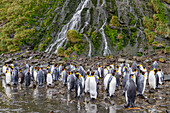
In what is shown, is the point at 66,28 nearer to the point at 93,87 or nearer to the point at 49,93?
the point at 49,93

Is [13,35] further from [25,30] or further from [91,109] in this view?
[91,109]

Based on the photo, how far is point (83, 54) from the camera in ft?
89.8

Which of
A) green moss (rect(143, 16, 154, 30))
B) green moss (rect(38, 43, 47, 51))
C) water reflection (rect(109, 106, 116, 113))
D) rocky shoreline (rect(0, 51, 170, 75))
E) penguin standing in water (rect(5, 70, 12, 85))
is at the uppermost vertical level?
green moss (rect(143, 16, 154, 30))

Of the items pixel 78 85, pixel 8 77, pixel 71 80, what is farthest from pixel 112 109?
pixel 8 77

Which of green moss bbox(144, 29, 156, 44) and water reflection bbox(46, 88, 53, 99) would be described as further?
green moss bbox(144, 29, 156, 44)

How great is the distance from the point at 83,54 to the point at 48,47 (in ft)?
25.3

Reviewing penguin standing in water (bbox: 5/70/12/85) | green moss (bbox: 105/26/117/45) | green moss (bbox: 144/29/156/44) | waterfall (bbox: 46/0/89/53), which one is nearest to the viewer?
penguin standing in water (bbox: 5/70/12/85)

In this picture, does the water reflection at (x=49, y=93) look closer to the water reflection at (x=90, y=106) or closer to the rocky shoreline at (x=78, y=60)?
the water reflection at (x=90, y=106)

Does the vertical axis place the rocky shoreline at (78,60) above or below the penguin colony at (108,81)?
above

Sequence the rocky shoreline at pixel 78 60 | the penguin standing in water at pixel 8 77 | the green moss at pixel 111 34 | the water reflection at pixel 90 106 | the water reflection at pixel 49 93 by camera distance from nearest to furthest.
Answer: the water reflection at pixel 90 106 < the water reflection at pixel 49 93 < the penguin standing in water at pixel 8 77 < the rocky shoreline at pixel 78 60 < the green moss at pixel 111 34

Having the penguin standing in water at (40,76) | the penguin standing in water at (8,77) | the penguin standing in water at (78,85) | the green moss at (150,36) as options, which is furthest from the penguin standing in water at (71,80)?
the green moss at (150,36)

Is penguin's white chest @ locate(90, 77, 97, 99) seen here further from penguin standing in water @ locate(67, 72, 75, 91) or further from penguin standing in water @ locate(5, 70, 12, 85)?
penguin standing in water @ locate(5, 70, 12, 85)

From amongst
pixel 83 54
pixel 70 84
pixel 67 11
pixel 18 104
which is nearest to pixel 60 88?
pixel 70 84

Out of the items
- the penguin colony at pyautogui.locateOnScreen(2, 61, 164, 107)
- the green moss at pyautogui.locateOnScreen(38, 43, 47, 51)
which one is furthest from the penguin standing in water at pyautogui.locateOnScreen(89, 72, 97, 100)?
the green moss at pyautogui.locateOnScreen(38, 43, 47, 51)
